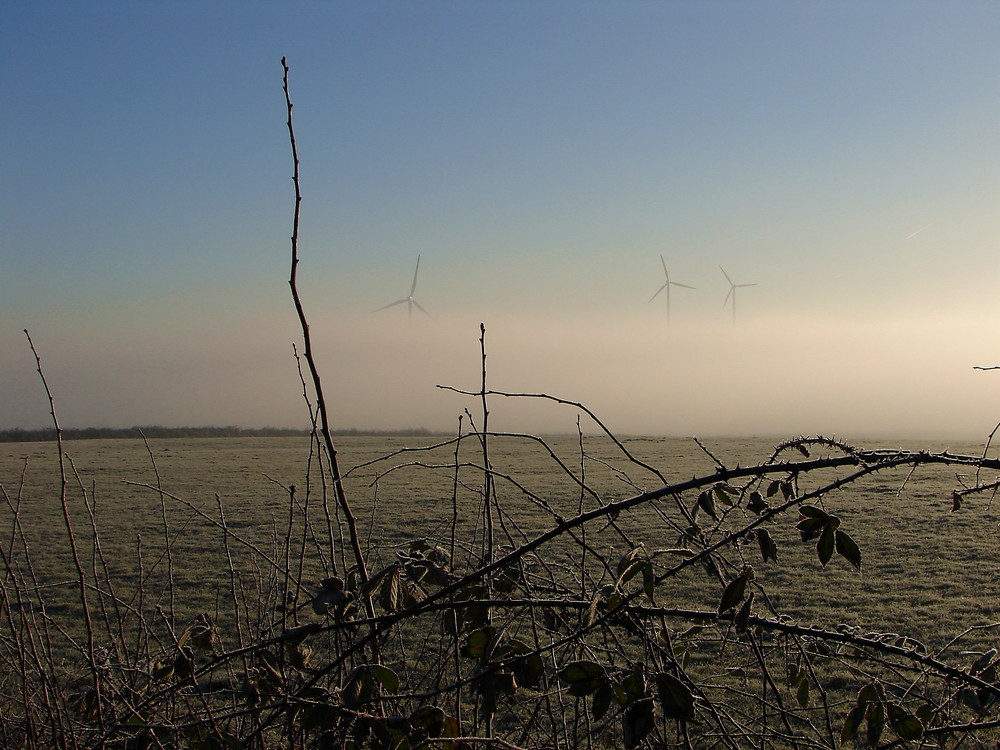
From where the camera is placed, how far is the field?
1.58m

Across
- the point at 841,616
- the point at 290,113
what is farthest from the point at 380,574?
the point at 841,616

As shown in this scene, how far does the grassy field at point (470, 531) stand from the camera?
421 cm

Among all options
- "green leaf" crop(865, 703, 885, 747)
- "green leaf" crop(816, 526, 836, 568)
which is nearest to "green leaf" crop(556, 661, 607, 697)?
"green leaf" crop(816, 526, 836, 568)

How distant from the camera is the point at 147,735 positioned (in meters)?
1.15

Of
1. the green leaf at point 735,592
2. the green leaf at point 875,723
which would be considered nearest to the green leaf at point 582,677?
the green leaf at point 735,592

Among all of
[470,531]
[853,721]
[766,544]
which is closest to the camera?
[766,544]

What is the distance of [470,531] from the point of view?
6.09 m

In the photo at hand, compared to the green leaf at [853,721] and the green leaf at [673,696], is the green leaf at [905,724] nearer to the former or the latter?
the green leaf at [853,721]

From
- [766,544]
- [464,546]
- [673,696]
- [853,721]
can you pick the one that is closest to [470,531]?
[464,546]

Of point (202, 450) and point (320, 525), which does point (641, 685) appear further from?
point (202, 450)

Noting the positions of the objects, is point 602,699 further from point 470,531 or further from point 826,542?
point 470,531

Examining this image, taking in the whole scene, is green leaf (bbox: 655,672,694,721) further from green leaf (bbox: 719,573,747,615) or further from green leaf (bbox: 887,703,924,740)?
green leaf (bbox: 887,703,924,740)

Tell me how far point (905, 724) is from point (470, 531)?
5214 mm

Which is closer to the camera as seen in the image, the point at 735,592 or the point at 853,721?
the point at 735,592
